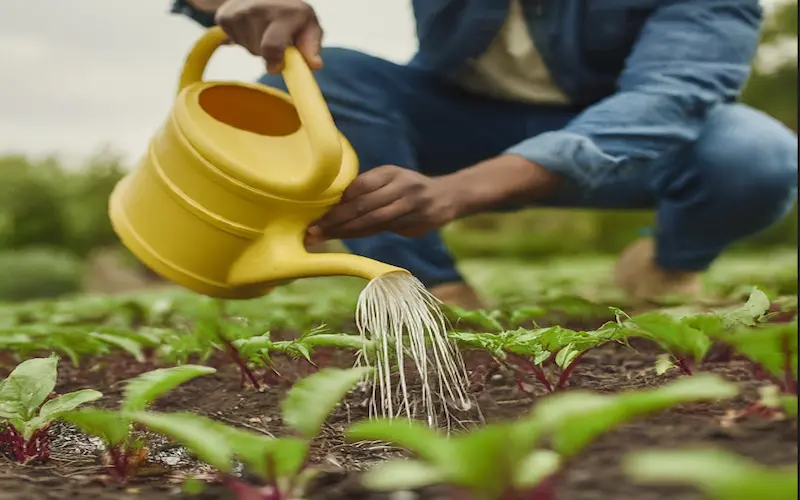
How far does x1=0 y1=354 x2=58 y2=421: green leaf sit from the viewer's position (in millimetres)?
801

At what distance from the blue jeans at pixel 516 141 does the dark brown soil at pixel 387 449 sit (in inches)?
30.7

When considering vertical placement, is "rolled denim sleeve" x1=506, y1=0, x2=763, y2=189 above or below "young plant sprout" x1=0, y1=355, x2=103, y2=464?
above

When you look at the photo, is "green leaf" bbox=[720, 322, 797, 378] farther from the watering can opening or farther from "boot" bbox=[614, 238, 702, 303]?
"boot" bbox=[614, 238, 702, 303]

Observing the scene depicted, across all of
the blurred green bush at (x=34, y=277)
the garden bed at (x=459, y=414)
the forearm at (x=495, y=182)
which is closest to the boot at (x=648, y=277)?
the garden bed at (x=459, y=414)

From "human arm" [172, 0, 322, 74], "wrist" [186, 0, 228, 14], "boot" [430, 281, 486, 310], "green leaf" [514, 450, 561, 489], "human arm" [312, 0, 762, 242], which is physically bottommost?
"boot" [430, 281, 486, 310]

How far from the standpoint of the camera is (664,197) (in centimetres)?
199

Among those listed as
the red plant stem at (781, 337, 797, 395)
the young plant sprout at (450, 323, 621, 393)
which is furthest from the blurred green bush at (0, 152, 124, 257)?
the red plant stem at (781, 337, 797, 395)

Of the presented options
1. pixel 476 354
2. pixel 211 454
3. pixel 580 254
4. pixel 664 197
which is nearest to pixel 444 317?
pixel 476 354

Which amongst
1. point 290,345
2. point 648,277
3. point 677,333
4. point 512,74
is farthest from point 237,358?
point 648,277

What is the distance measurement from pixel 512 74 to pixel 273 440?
1423mm

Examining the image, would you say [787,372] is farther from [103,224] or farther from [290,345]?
[103,224]

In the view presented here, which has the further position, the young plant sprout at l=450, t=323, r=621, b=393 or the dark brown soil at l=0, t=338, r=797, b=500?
the young plant sprout at l=450, t=323, r=621, b=393

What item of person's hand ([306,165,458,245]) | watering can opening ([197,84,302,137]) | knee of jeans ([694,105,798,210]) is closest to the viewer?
person's hand ([306,165,458,245])

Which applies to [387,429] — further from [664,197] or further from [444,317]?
[664,197]
